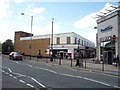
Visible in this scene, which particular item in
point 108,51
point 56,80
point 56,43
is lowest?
point 56,80

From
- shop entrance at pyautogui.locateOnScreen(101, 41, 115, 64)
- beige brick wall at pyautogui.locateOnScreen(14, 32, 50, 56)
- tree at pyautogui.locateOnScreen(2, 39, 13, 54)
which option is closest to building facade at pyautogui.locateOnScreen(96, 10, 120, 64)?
shop entrance at pyautogui.locateOnScreen(101, 41, 115, 64)

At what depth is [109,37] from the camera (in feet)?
92.5

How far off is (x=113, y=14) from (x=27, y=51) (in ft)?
154

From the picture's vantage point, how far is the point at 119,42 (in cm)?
2534

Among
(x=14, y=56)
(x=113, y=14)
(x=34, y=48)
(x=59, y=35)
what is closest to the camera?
(x=113, y=14)

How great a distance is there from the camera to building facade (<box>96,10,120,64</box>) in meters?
26.0

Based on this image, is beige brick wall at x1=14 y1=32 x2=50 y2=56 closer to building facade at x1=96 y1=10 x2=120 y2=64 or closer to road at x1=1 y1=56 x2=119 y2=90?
building facade at x1=96 y1=10 x2=120 y2=64

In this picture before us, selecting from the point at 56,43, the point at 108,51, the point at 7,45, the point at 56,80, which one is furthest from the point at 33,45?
the point at 56,80

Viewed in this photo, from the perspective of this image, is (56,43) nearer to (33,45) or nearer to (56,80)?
(33,45)

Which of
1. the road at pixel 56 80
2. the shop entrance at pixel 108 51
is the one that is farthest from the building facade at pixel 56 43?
the road at pixel 56 80

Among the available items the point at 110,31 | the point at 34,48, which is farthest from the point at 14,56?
the point at 34,48

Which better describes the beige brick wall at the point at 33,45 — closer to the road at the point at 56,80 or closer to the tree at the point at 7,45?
the tree at the point at 7,45

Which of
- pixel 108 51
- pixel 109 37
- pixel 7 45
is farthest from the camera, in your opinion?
pixel 7 45

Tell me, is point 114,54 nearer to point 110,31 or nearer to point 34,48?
point 110,31
